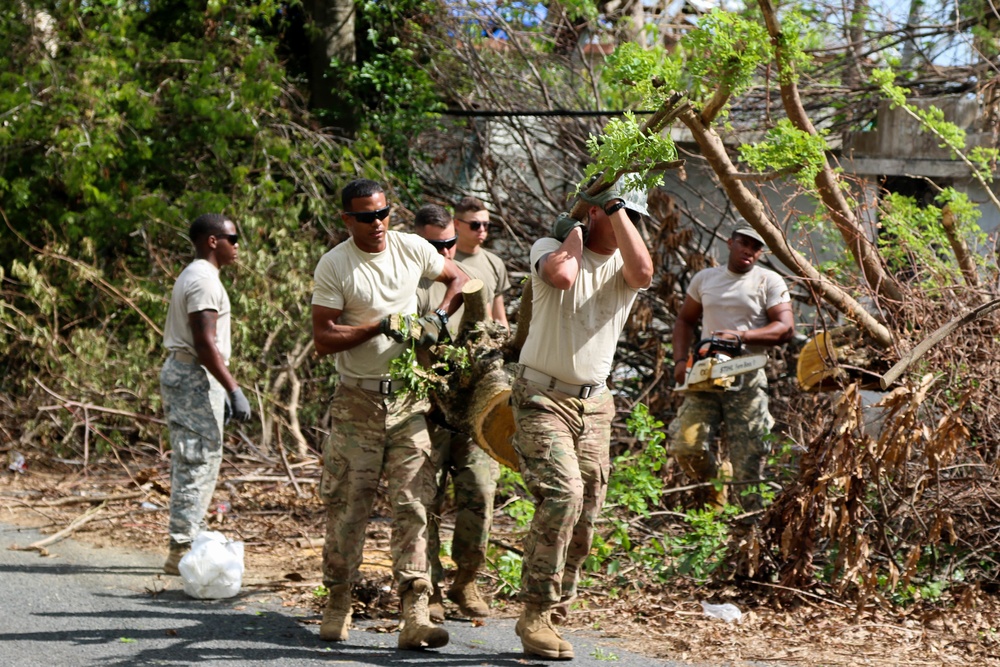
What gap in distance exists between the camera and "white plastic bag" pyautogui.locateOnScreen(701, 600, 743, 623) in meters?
6.03

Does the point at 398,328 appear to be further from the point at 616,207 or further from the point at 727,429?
the point at 727,429

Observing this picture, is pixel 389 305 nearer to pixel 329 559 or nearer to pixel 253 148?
pixel 329 559

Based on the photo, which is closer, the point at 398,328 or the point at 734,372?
the point at 398,328

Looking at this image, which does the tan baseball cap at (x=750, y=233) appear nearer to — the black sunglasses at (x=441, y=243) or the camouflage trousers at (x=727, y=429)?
the camouflage trousers at (x=727, y=429)

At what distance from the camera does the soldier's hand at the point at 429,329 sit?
6.02 metres

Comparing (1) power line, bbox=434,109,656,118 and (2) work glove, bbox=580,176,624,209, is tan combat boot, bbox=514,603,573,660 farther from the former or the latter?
(1) power line, bbox=434,109,656,118

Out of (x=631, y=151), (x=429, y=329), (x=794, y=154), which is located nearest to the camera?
(x=631, y=151)

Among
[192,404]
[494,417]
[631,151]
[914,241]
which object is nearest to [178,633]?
[192,404]

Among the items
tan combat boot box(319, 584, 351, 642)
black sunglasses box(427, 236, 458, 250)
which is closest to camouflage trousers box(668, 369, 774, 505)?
Answer: black sunglasses box(427, 236, 458, 250)

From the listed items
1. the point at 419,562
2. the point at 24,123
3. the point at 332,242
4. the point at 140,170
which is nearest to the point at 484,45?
the point at 332,242

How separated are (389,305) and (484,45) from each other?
7.20m

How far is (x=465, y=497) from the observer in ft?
20.8

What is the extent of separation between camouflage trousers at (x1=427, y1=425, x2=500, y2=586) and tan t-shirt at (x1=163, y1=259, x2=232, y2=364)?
61.9 inches

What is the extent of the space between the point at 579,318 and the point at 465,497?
1391 millimetres
